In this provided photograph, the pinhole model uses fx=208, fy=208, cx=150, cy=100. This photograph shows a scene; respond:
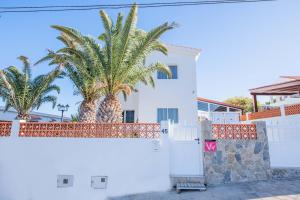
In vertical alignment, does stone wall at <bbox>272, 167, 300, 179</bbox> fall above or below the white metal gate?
below

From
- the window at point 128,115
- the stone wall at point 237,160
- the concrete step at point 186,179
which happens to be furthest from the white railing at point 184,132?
the window at point 128,115

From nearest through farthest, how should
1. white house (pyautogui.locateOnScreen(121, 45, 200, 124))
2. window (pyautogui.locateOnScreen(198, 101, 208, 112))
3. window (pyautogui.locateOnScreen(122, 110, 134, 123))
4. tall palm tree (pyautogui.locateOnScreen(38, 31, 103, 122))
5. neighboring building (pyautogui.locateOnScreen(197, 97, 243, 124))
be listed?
tall palm tree (pyautogui.locateOnScreen(38, 31, 103, 122))
white house (pyautogui.locateOnScreen(121, 45, 200, 124))
window (pyautogui.locateOnScreen(122, 110, 134, 123))
neighboring building (pyautogui.locateOnScreen(197, 97, 243, 124))
window (pyautogui.locateOnScreen(198, 101, 208, 112))

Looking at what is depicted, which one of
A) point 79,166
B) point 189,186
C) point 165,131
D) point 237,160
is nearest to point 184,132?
point 165,131

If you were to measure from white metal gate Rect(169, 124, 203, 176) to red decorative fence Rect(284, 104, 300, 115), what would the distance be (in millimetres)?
7609

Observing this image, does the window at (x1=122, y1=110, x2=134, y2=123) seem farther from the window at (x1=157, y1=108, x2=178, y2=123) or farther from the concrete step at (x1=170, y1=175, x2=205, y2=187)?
the concrete step at (x1=170, y1=175, x2=205, y2=187)

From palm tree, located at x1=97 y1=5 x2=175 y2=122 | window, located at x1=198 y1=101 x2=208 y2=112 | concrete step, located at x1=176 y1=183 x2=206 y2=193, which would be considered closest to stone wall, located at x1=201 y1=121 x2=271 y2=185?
concrete step, located at x1=176 y1=183 x2=206 y2=193

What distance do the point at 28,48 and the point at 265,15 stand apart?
541 inches

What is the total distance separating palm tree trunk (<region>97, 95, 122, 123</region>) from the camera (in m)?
9.93

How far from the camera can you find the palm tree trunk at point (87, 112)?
36.9 ft

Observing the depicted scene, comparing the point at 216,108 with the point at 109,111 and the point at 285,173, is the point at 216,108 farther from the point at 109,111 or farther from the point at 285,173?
the point at 109,111

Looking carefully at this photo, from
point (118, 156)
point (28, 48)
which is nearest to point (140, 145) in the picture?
point (118, 156)

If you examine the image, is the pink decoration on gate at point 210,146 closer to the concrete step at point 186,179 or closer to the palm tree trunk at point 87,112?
the concrete step at point 186,179

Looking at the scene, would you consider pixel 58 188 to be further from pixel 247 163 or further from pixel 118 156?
pixel 247 163

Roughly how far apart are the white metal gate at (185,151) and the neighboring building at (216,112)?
6167 mm
